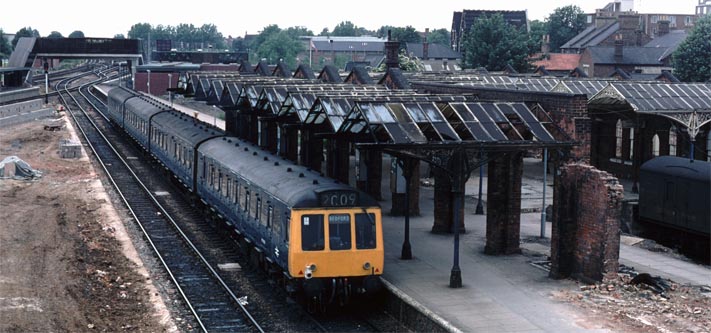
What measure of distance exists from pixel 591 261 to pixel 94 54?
87.6m

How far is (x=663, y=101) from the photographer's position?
1404 inches

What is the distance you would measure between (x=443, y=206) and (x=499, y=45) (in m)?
63.0

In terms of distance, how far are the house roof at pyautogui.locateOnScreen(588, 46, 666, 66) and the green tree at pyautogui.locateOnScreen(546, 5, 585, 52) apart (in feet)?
212

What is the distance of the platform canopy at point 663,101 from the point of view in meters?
34.1

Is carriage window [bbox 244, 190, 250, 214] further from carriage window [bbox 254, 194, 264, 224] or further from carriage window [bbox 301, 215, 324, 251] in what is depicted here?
carriage window [bbox 301, 215, 324, 251]

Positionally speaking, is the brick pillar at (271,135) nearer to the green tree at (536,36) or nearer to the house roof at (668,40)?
the green tree at (536,36)

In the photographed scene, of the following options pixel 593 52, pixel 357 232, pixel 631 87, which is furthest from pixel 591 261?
pixel 593 52

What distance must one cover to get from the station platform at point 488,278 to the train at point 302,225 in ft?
4.70

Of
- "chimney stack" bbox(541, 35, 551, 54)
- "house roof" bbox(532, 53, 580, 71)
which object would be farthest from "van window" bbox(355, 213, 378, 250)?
"chimney stack" bbox(541, 35, 551, 54)

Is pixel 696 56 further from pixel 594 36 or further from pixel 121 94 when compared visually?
pixel 121 94

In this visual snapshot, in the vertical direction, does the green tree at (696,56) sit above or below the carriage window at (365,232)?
above

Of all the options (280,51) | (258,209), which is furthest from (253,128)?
(280,51)

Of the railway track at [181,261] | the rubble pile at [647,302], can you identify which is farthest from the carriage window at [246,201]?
the rubble pile at [647,302]

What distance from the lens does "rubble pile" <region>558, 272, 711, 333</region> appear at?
18.4 metres
